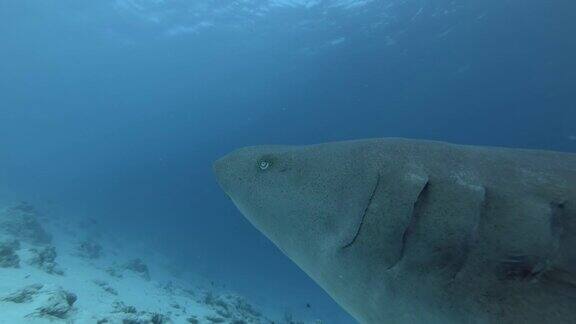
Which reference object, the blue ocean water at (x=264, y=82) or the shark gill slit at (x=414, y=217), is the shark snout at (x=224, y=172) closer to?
the shark gill slit at (x=414, y=217)

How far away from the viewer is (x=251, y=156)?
3043 millimetres

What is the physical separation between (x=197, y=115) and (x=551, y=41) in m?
42.6

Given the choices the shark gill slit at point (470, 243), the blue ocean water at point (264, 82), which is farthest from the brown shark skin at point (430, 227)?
the blue ocean water at point (264, 82)

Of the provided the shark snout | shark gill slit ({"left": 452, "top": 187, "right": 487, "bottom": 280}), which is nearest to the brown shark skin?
shark gill slit ({"left": 452, "top": 187, "right": 487, "bottom": 280})

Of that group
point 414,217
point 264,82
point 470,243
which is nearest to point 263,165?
point 414,217

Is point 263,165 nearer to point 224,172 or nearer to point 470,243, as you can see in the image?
point 224,172

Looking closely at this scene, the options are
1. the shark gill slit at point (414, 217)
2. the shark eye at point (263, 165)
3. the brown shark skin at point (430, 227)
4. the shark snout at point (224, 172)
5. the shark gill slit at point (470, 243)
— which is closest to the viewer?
the brown shark skin at point (430, 227)

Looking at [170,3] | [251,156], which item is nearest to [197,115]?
[170,3]

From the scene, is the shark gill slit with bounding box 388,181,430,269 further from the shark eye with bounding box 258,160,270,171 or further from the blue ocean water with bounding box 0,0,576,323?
the blue ocean water with bounding box 0,0,576,323

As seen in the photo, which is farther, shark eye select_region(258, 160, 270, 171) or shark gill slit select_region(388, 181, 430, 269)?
shark eye select_region(258, 160, 270, 171)

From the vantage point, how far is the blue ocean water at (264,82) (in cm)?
2781

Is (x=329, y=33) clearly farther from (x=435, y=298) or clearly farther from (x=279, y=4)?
(x=435, y=298)

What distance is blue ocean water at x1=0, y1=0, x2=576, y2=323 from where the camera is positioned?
91.2 ft

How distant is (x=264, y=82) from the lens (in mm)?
41531
